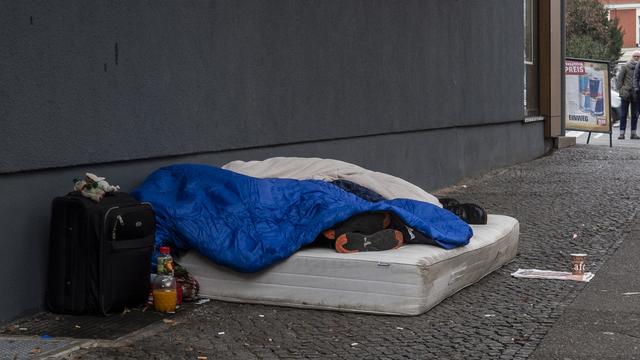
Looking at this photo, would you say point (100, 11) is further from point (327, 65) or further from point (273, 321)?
point (327, 65)

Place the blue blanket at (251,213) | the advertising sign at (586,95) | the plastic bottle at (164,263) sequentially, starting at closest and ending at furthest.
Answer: the plastic bottle at (164,263), the blue blanket at (251,213), the advertising sign at (586,95)

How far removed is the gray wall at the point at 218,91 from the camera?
6.01 m

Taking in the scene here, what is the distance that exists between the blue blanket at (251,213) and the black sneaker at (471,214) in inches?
28.7

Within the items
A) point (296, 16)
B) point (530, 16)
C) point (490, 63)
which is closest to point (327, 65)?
point (296, 16)

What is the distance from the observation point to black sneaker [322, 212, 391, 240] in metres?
6.46

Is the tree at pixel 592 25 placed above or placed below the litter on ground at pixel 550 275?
above

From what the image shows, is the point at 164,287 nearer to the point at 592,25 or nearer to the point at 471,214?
the point at 471,214

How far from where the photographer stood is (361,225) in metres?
6.49

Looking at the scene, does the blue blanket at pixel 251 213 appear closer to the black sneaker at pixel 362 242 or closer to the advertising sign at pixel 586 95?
the black sneaker at pixel 362 242

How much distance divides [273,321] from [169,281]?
27.5 inches

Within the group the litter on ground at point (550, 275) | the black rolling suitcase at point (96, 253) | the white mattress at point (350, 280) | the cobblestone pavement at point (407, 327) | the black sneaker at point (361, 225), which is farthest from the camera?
the litter on ground at point (550, 275)

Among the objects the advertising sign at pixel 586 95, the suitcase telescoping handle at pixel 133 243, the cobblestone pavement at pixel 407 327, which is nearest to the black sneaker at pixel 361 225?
the cobblestone pavement at pixel 407 327

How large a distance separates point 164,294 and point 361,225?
1.29 metres

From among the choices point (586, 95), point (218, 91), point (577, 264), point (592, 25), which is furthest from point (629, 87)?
point (592, 25)
